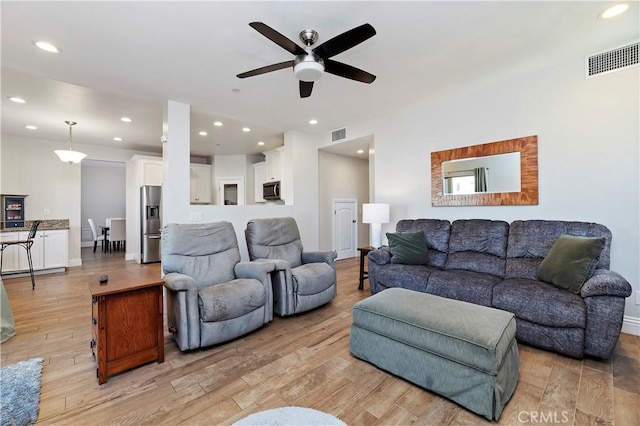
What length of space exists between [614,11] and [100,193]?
458 inches

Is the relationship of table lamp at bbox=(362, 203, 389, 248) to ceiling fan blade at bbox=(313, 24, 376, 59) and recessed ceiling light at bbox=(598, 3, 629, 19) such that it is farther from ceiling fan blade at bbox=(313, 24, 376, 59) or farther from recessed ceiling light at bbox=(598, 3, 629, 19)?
recessed ceiling light at bbox=(598, 3, 629, 19)

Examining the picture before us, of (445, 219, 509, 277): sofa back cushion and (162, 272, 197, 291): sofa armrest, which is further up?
(445, 219, 509, 277): sofa back cushion

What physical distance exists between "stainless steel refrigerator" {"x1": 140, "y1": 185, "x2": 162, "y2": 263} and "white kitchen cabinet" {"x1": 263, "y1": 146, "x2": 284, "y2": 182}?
8.02 feet

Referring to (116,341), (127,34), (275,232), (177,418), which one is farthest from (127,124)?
(177,418)

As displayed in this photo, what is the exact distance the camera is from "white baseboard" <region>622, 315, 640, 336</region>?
2.47 m

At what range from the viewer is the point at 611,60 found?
257cm

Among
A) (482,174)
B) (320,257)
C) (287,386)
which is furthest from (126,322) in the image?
(482,174)

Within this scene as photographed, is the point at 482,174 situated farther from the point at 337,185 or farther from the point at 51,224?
the point at 51,224

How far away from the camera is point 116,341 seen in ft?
Result: 6.38

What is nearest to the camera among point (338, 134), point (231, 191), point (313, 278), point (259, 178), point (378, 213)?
point (313, 278)

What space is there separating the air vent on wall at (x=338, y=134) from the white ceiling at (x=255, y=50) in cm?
77

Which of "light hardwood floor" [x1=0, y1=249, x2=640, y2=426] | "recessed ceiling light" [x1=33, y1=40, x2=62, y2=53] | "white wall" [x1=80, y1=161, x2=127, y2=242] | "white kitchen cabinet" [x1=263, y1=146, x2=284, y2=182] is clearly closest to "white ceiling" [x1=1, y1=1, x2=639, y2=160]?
"recessed ceiling light" [x1=33, y1=40, x2=62, y2=53]

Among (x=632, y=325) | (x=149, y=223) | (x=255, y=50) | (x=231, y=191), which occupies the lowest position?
(x=632, y=325)

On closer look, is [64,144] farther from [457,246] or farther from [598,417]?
[598,417]
